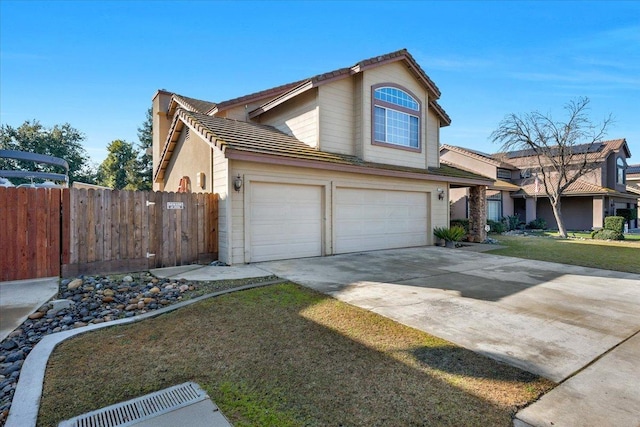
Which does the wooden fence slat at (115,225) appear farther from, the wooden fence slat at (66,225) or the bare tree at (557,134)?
the bare tree at (557,134)

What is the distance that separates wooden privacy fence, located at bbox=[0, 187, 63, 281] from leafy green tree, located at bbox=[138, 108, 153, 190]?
103 feet

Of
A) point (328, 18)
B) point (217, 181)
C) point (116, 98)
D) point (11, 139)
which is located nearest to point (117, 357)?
point (217, 181)

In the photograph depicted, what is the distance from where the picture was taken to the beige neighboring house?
887cm

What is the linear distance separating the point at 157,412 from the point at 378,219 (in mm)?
10080

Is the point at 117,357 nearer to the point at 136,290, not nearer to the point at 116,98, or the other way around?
the point at 136,290

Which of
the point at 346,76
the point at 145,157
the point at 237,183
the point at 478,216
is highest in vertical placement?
the point at 145,157

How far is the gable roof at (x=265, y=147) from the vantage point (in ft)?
27.7

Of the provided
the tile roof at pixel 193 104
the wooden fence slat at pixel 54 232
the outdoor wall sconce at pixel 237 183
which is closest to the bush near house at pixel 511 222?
the tile roof at pixel 193 104

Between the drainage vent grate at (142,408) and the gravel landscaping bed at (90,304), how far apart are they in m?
→ 0.67

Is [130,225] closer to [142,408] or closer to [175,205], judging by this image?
[175,205]

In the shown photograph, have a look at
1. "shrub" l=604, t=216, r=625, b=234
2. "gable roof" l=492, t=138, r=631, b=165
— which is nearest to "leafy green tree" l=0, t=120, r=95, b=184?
"gable roof" l=492, t=138, r=631, b=165

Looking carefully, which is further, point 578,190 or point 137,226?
point 578,190

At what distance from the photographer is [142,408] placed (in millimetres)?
2578

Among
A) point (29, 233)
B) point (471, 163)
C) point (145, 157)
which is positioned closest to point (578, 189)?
point (471, 163)
